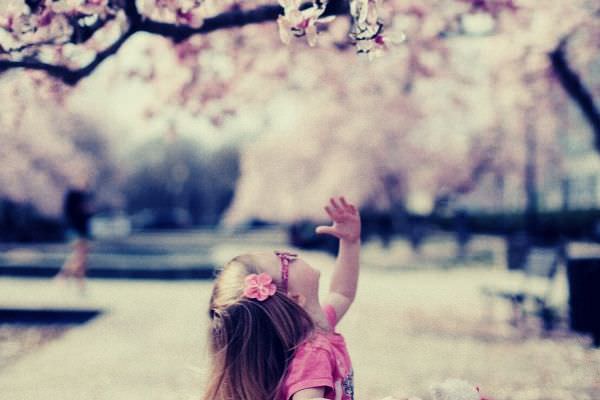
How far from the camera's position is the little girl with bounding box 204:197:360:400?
7.79 feet

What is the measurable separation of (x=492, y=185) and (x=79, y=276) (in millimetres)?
36464

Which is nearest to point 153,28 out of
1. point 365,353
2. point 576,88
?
point 365,353

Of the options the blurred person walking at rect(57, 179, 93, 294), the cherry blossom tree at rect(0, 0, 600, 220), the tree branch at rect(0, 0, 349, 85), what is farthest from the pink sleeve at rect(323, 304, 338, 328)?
the blurred person walking at rect(57, 179, 93, 294)

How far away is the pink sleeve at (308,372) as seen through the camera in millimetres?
2318

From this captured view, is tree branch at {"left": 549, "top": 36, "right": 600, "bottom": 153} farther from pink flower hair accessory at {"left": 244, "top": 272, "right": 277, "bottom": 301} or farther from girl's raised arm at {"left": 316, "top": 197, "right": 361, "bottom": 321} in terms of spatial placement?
pink flower hair accessory at {"left": 244, "top": 272, "right": 277, "bottom": 301}

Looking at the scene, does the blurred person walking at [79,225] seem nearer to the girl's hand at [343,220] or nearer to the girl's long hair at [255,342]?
the girl's hand at [343,220]

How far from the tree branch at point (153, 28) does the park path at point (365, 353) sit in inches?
76.6

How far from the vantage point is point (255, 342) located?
→ 2438mm

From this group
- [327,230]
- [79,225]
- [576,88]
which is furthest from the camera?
[79,225]

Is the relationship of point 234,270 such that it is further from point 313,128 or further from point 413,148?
point 313,128

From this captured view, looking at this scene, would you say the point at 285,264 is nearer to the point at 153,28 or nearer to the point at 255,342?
the point at 255,342

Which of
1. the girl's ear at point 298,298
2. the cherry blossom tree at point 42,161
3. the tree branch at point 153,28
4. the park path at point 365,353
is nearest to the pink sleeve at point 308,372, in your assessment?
the girl's ear at point 298,298

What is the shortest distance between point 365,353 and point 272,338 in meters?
5.57

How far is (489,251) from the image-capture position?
88.9 ft
